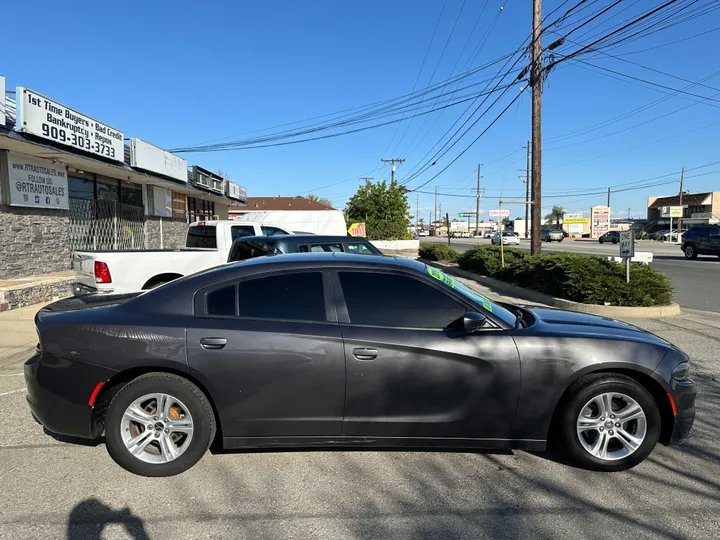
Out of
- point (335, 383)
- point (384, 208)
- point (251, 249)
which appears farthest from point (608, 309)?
point (384, 208)

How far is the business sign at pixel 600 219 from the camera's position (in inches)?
2995

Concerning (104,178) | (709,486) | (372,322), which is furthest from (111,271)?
(104,178)

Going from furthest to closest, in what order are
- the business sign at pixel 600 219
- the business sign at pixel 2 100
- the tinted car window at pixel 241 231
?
the business sign at pixel 600 219 → the tinted car window at pixel 241 231 → the business sign at pixel 2 100

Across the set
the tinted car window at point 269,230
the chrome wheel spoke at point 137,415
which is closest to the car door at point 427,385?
the chrome wheel spoke at point 137,415

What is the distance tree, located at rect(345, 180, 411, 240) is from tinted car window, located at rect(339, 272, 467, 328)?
3785cm

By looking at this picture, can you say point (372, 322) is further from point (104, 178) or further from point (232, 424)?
point (104, 178)

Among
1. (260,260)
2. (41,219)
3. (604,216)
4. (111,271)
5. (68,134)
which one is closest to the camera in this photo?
(260,260)

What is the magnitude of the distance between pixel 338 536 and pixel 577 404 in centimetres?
184

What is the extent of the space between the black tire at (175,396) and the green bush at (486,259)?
11.7 meters

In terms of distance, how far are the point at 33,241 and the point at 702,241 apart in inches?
1136

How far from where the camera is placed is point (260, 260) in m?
3.81

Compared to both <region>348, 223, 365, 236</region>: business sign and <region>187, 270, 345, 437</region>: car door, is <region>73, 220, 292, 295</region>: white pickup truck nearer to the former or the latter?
<region>187, 270, 345, 437</region>: car door

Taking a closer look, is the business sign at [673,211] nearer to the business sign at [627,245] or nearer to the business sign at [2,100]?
the business sign at [627,245]

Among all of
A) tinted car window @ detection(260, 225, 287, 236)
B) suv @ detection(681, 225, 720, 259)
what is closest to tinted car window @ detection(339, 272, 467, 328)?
tinted car window @ detection(260, 225, 287, 236)
